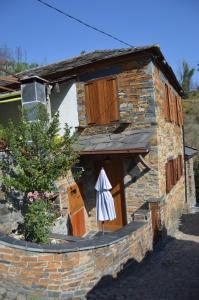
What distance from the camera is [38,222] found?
22.5 ft

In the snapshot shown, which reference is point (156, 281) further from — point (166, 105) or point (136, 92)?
point (166, 105)

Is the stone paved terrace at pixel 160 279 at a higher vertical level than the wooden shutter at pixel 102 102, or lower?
lower

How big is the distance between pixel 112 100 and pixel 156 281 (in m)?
6.22

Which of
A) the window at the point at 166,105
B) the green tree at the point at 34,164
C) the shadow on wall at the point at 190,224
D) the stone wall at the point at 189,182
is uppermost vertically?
the window at the point at 166,105

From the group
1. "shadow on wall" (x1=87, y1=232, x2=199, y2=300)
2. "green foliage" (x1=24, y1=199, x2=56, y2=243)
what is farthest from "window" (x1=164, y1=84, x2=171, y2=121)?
"green foliage" (x1=24, y1=199, x2=56, y2=243)

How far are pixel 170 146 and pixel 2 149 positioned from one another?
7.45m

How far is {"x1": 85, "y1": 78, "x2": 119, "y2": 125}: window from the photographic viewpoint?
35.0 feet

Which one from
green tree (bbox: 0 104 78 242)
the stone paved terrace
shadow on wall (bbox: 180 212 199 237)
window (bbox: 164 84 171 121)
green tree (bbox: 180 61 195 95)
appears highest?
green tree (bbox: 180 61 195 95)

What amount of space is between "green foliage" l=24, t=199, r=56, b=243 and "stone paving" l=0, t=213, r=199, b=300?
1445mm

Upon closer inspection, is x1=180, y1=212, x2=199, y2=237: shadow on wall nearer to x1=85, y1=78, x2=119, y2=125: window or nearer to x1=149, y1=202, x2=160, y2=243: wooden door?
x1=149, y1=202, x2=160, y2=243: wooden door

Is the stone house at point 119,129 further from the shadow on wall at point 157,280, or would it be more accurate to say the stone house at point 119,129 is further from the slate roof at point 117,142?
the shadow on wall at point 157,280

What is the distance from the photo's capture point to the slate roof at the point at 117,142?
9.31 meters

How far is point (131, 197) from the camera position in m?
10.6

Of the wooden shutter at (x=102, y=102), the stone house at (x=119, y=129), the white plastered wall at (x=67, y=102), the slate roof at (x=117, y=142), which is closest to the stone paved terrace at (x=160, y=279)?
the stone house at (x=119, y=129)
